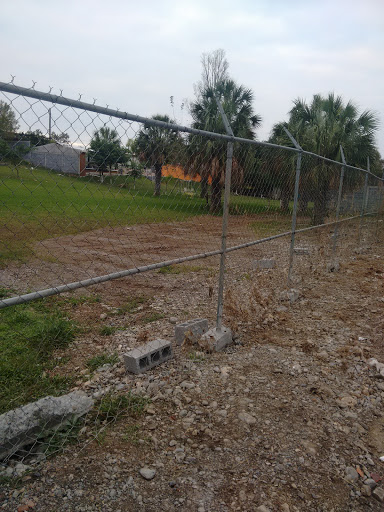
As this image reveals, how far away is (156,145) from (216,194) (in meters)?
1.45

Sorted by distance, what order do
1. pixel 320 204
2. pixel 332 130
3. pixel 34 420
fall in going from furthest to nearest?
pixel 332 130 < pixel 320 204 < pixel 34 420

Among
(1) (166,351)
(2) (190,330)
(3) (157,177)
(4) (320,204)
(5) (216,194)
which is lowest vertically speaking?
(1) (166,351)

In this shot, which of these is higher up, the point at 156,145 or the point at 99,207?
the point at 156,145

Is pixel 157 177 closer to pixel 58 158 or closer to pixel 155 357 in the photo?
pixel 58 158

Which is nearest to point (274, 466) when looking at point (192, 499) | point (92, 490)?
point (192, 499)

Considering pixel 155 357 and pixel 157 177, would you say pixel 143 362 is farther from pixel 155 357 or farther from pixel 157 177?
pixel 157 177

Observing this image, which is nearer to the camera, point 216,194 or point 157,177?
point 157,177

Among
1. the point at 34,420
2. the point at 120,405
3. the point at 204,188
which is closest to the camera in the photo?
the point at 34,420

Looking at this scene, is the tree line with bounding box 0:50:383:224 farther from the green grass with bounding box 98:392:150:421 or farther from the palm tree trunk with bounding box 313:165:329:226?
the green grass with bounding box 98:392:150:421

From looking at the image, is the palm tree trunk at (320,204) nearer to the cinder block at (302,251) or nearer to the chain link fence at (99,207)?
the cinder block at (302,251)

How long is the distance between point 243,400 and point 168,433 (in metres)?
0.66

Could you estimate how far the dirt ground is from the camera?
209 centimetres

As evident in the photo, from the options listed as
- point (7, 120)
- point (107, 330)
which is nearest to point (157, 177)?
point (7, 120)

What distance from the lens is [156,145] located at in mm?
2768
